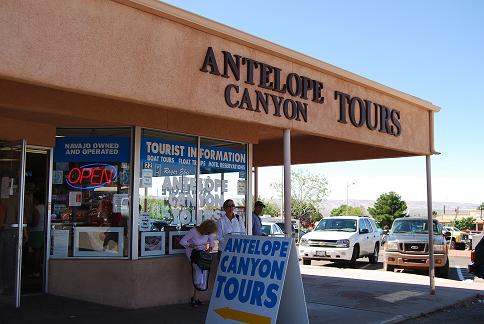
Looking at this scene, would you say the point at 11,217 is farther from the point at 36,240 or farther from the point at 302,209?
the point at 302,209

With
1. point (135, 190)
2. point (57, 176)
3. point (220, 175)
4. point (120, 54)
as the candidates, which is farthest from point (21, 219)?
point (120, 54)

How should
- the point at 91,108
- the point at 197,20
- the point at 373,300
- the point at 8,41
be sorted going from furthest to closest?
the point at 373,300
the point at 91,108
the point at 197,20
the point at 8,41

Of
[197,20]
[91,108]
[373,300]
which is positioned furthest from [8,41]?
[373,300]

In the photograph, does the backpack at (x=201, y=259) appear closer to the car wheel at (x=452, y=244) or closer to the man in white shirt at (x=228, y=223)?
the man in white shirt at (x=228, y=223)

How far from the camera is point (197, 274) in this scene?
9.21 m

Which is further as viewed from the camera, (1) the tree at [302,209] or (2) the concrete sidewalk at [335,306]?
(1) the tree at [302,209]

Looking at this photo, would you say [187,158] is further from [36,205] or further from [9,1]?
[9,1]

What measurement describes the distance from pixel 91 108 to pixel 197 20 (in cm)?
245

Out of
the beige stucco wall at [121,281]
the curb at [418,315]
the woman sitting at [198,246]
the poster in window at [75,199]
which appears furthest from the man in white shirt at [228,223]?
the curb at [418,315]

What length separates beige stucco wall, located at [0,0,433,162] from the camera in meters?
5.32

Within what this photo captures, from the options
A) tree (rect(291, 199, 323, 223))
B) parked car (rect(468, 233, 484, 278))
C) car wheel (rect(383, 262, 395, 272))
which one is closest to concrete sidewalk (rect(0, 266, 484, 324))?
parked car (rect(468, 233, 484, 278))

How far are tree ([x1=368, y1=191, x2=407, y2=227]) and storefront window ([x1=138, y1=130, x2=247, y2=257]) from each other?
5630cm

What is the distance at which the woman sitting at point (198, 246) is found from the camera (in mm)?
9131

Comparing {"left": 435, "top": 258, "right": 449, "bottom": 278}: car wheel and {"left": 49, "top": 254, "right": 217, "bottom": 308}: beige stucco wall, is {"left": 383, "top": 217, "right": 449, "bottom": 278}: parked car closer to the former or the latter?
{"left": 435, "top": 258, "right": 449, "bottom": 278}: car wheel
